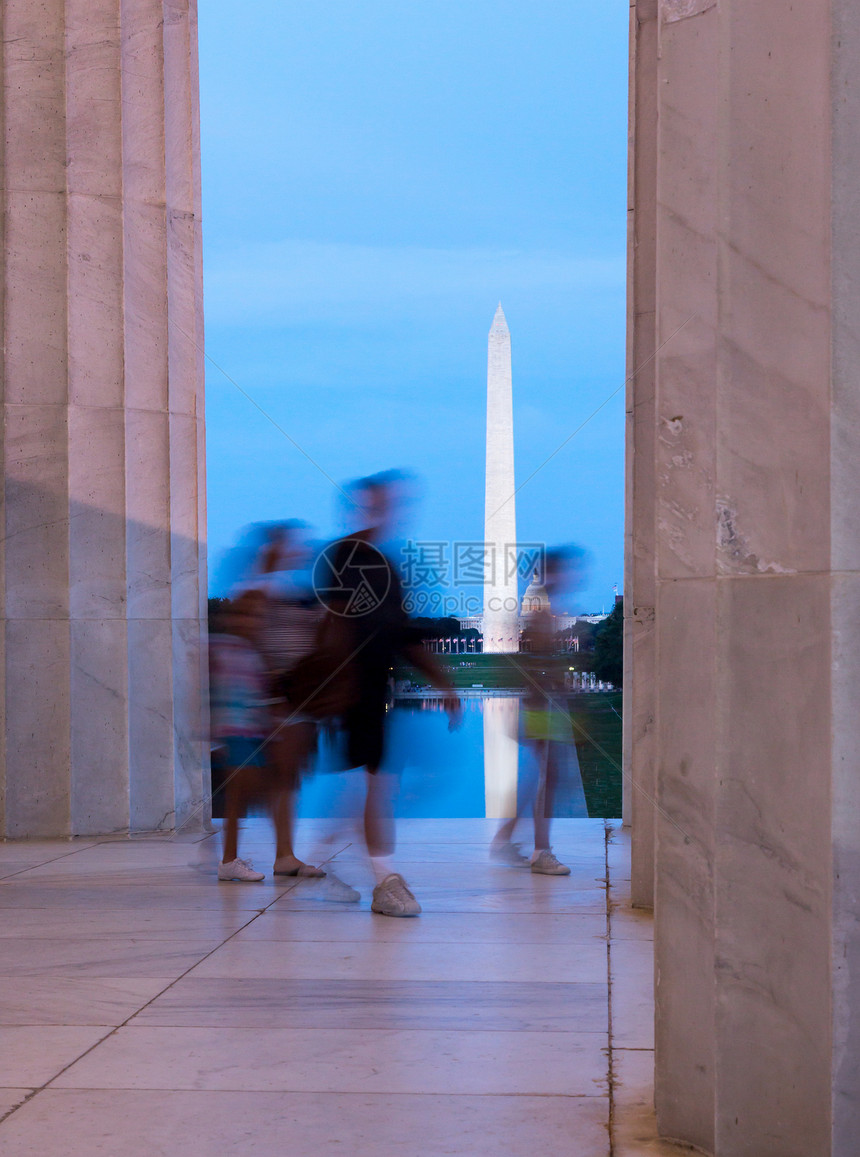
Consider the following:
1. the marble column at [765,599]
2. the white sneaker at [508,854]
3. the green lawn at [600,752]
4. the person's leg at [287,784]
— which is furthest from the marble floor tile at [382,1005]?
the green lawn at [600,752]

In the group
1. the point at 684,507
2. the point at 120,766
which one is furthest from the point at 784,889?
the point at 120,766

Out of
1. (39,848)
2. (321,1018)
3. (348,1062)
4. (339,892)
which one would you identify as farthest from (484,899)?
(39,848)

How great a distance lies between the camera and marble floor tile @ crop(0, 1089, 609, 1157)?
3.26m

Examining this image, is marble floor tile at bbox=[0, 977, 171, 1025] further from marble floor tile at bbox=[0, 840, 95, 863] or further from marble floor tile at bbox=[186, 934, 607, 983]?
marble floor tile at bbox=[0, 840, 95, 863]

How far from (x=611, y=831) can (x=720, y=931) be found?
578 centimetres

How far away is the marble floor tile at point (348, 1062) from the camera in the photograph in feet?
12.2

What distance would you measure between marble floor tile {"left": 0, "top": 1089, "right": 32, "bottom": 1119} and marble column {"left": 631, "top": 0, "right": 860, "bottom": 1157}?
69.6 inches

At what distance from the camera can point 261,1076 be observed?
380 cm

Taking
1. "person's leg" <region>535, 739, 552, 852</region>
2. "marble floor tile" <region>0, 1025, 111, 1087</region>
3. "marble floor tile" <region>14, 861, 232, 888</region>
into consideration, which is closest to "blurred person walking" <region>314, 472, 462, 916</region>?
"person's leg" <region>535, 739, 552, 852</region>

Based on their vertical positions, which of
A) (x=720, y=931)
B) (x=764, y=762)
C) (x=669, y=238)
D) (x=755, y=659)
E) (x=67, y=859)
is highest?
(x=669, y=238)

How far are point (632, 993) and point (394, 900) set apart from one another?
1626mm

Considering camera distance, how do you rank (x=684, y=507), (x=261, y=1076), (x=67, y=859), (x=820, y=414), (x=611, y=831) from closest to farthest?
(x=820, y=414)
(x=684, y=507)
(x=261, y=1076)
(x=67, y=859)
(x=611, y=831)

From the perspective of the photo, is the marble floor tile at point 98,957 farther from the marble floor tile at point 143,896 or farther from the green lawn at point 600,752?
the green lawn at point 600,752

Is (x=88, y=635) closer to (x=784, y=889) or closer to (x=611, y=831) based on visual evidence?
(x=611, y=831)
